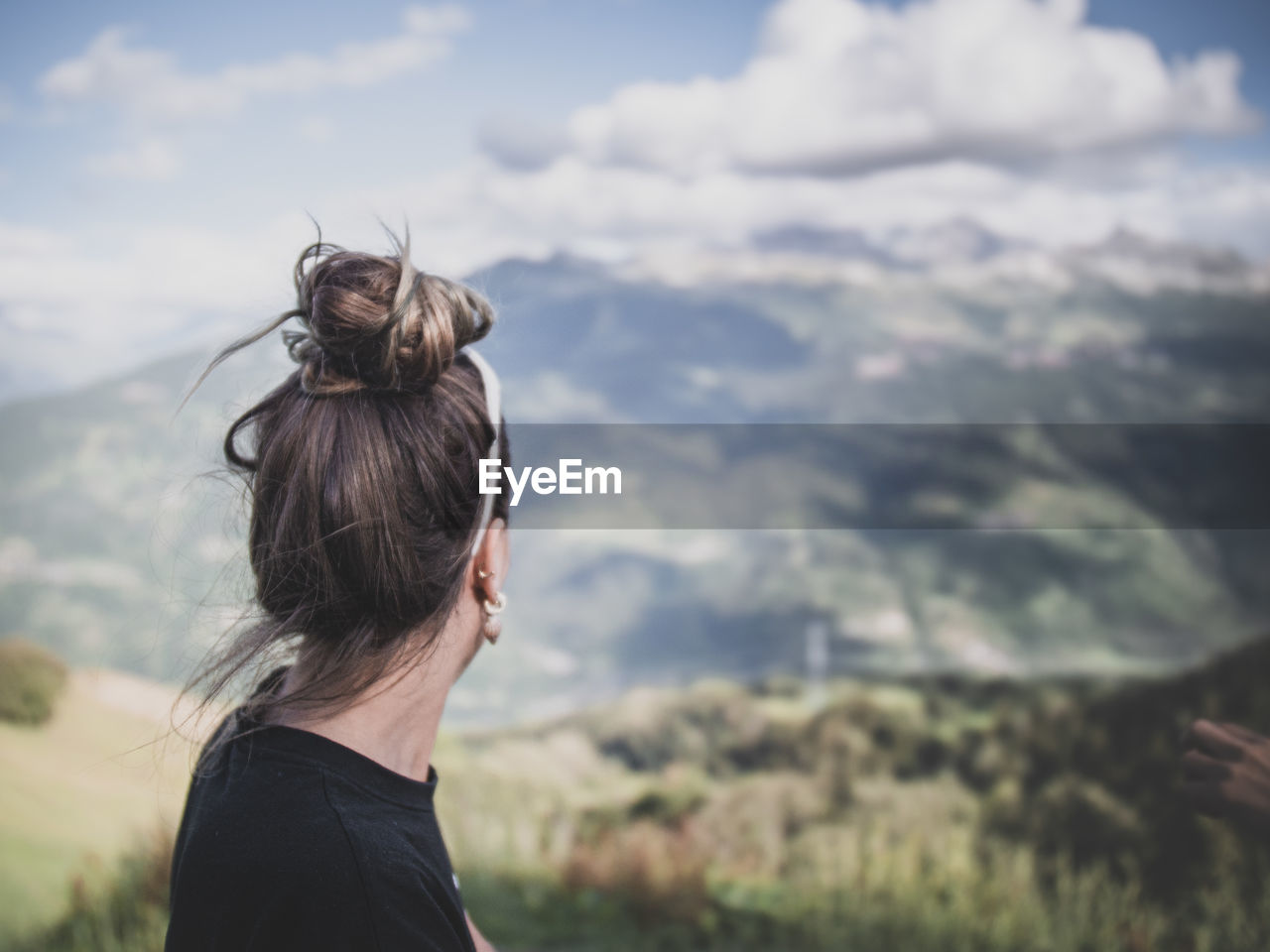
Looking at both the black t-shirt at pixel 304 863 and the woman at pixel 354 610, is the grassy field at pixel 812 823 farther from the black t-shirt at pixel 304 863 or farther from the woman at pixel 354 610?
the black t-shirt at pixel 304 863

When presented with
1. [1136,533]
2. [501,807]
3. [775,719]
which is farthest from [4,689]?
[1136,533]

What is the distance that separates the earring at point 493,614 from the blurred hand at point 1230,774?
3.79 ft

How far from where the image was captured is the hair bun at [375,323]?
3.68ft

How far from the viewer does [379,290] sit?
3.84 ft

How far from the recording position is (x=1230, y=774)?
4.88ft

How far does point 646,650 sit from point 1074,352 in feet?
8.15

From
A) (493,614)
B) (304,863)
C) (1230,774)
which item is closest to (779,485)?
(1230,774)

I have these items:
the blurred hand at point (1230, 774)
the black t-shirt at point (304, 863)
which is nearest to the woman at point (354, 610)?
the black t-shirt at point (304, 863)

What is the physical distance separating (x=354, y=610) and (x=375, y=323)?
356mm

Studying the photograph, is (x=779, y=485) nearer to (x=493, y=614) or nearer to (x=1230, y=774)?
(x=1230, y=774)

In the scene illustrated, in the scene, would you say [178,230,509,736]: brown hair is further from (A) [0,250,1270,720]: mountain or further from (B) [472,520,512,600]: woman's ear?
(A) [0,250,1270,720]: mountain

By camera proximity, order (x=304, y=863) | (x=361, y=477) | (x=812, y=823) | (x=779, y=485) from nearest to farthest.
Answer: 1. (x=304, y=863)
2. (x=361, y=477)
3. (x=812, y=823)
4. (x=779, y=485)

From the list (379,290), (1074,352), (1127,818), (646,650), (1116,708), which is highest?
(1074,352)

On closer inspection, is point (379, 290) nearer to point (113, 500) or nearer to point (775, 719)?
point (775, 719)
